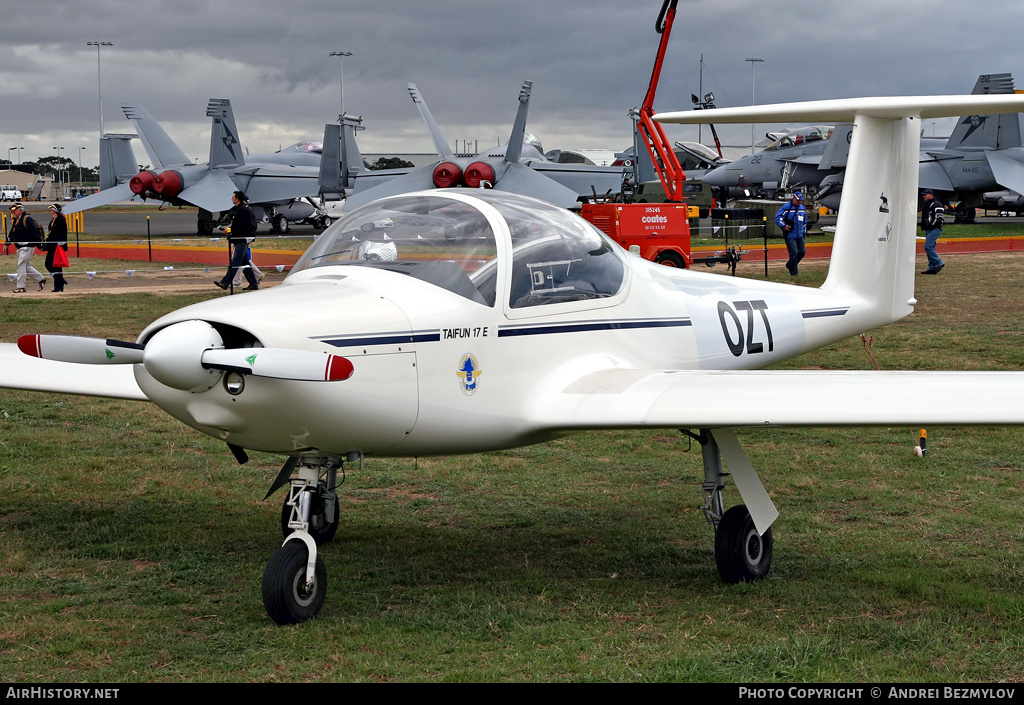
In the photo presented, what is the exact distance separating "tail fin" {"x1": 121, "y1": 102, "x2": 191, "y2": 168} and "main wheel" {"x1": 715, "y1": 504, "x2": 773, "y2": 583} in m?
40.7

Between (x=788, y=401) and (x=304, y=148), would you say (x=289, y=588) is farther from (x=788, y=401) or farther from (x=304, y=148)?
(x=304, y=148)

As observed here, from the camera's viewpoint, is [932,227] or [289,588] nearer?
[289,588]

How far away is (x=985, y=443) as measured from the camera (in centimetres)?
918

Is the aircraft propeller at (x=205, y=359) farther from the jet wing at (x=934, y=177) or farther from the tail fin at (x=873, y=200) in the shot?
the jet wing at (x=934, y=177)

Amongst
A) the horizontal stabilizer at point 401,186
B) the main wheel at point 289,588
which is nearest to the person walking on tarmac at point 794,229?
the horizontal stabilizer at point 401,186

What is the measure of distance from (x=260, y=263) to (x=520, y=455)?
71.2 feet

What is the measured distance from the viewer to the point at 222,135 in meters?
42.7

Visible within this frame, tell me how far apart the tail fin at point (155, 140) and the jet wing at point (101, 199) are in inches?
71.1

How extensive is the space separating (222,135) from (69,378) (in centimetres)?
3797

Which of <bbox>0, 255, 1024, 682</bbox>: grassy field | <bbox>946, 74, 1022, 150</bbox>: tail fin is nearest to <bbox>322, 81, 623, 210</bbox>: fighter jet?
<bbox>946, 74, 1022, 150</bbox>: tail fin

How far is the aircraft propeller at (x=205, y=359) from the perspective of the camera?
14.7 ft

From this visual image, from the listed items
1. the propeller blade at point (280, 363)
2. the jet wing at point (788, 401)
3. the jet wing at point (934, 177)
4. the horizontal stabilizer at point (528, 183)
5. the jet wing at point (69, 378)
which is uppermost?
the jet wing at point (934, 177)

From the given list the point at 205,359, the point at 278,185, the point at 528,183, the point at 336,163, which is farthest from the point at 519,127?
the point at 205,359

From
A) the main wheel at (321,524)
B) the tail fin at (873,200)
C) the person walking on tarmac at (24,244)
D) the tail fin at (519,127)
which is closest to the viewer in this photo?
the main wheel at (321,524)
